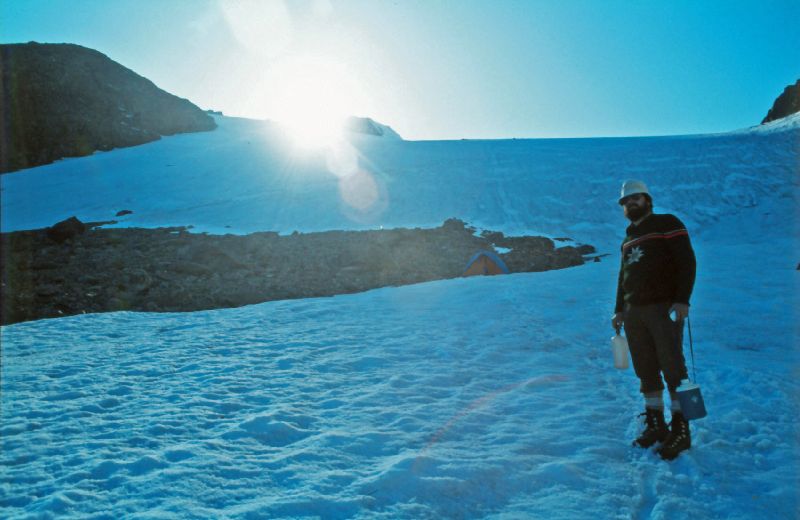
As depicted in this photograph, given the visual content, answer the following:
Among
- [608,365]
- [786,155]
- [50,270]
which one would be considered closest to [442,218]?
[50,270]

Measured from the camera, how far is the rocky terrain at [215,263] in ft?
43.2

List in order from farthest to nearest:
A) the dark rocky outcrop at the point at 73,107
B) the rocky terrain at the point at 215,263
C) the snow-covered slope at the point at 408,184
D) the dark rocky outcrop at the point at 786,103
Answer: the dark rocky outcrop at the point at 786,103, the dark rocky outcrop at the point at 73,107, the snow-covered slope at the point at 408,184, the rocky terrain at the point at 215,263

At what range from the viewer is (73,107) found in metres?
44.5

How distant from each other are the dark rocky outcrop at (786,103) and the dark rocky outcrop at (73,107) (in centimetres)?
6565

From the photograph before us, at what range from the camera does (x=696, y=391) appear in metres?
3.39

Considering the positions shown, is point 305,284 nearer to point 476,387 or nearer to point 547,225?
point 476,387

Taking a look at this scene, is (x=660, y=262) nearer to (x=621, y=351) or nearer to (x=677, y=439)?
(x=621, y=351)

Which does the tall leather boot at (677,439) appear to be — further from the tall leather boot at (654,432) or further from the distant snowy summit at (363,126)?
the distant snowy summit at (363,126)

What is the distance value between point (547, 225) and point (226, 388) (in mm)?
20910

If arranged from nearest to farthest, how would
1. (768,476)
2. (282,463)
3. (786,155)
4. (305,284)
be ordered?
(768,476)
(282,463)
(305,284)
(786,155)

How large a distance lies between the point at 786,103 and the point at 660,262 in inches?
2776

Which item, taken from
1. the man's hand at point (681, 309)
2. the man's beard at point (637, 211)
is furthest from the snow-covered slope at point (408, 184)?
the man's hand at point (681, 309)

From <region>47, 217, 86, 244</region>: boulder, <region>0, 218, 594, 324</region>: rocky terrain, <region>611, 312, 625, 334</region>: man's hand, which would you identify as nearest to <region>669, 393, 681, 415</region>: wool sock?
<region>611, 312, 625, 334</region>: man's hand

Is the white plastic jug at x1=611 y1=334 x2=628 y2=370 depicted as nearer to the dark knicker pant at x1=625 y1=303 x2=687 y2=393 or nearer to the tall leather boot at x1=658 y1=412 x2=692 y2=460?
the dark knicker pant at x1=625 y1=303 x2=687 y2=393
